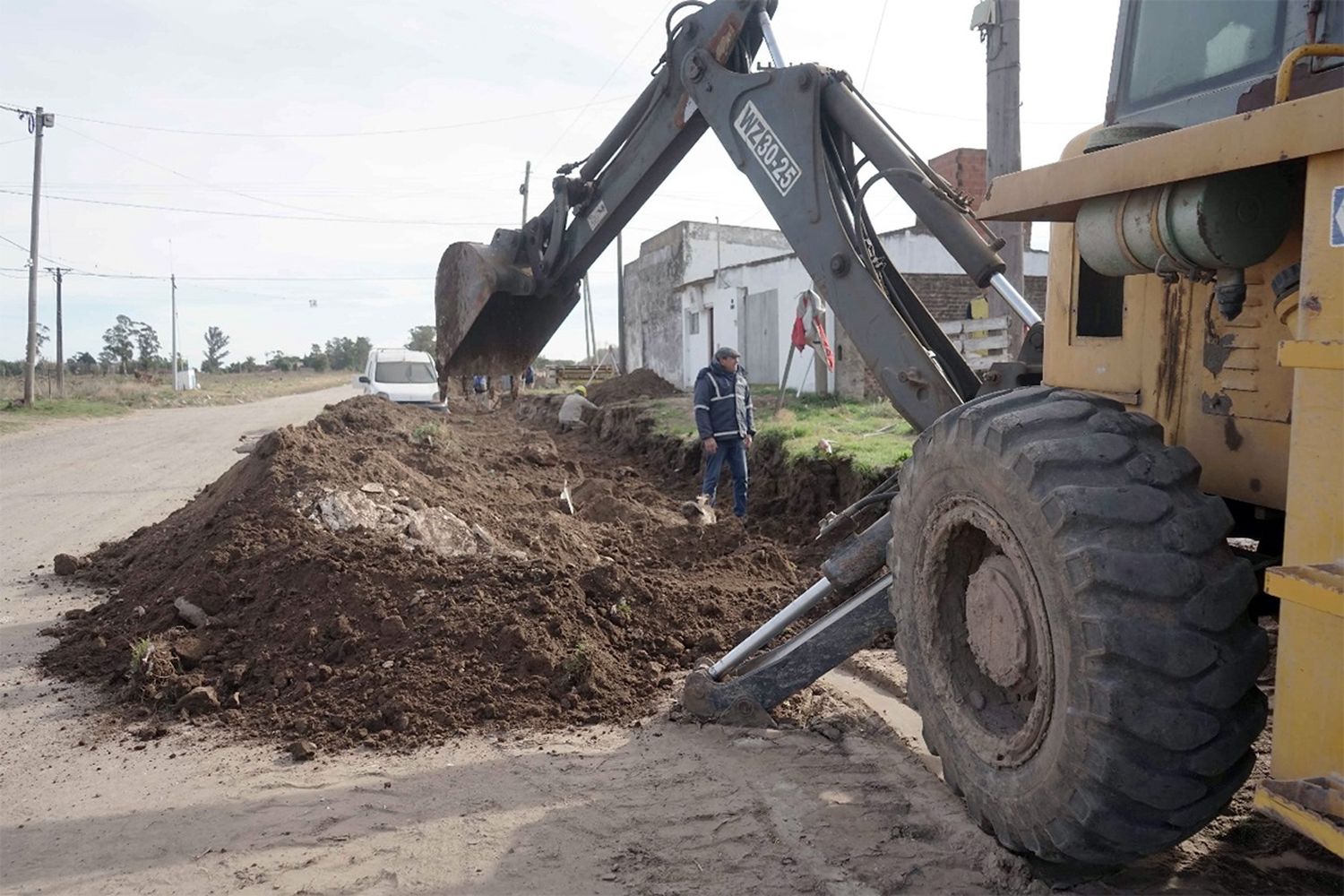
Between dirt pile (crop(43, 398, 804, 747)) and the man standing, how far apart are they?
5.34 ft

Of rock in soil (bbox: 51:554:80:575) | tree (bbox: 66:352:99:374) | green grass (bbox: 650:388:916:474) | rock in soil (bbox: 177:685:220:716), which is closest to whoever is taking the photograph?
rock in soil (bbox: 177:685:220:716)

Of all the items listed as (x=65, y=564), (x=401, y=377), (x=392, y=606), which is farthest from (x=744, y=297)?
(x=392, y=606)

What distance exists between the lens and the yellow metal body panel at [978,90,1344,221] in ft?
7.07

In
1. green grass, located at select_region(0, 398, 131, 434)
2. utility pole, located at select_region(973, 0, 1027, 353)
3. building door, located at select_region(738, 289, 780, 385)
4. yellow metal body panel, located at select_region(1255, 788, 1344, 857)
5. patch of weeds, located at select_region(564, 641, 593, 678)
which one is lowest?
patch of weeds, located at select_region(564, 641, 593, 678)

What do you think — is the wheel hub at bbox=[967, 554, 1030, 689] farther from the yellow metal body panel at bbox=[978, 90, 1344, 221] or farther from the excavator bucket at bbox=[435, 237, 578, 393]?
the excavator bucket at bbox=[435, 237, 578, 393]

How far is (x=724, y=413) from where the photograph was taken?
10484 millimetres

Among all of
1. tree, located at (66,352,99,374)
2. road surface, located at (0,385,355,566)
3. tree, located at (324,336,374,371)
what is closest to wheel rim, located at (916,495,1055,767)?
road surface, located at (0,385,355,566)

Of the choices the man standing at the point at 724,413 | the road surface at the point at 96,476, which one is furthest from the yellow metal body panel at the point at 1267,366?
the road surface at the point at 96,476

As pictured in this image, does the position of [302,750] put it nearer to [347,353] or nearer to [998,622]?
[998,622]

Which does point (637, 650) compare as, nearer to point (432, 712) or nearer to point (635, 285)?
point (432, 712)

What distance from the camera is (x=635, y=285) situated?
1455 inches

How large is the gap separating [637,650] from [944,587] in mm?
2662

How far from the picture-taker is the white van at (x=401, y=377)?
2122cm

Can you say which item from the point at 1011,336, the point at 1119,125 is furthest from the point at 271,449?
the point at 1011,336
